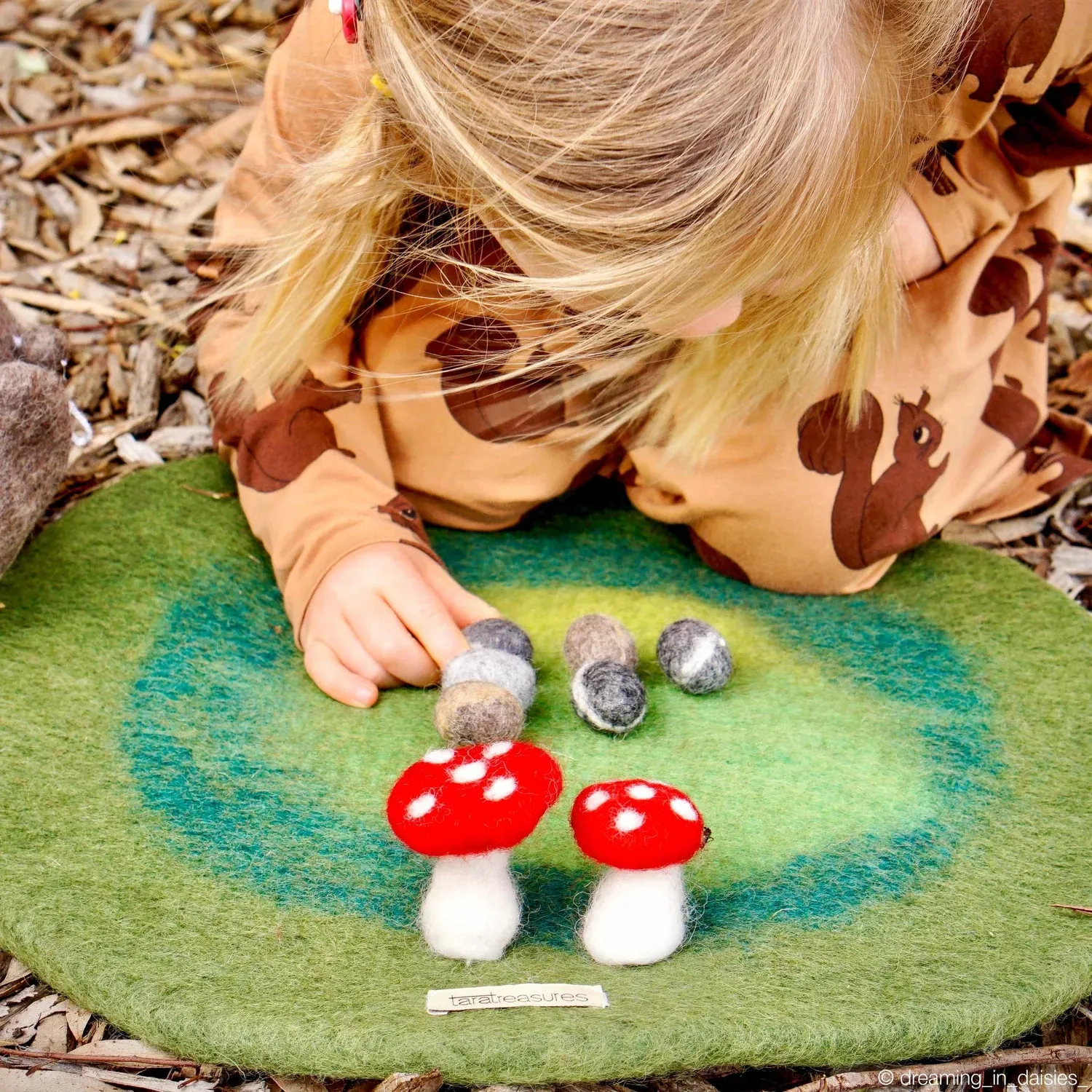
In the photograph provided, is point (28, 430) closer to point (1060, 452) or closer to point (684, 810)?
point (684, 810)

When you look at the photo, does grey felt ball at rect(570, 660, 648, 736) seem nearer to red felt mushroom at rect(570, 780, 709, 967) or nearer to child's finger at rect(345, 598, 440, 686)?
child's finger at rect(345, 598, 440, 686)

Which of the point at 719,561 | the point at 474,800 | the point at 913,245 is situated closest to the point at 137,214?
the point at 719,561

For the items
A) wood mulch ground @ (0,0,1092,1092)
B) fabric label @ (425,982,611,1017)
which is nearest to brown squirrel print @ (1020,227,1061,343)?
wood mulch ground @ (0,0,1092,1092)

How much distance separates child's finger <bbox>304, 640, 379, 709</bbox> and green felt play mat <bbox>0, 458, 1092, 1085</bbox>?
0.02 metres

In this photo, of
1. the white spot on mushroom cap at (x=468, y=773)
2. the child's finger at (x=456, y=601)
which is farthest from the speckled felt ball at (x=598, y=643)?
the white spot on mushroom cap at (x=468, y=773)

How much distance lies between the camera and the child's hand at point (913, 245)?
154 centimetres

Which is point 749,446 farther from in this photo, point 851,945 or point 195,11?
point 195,11

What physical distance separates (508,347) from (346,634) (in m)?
0.43

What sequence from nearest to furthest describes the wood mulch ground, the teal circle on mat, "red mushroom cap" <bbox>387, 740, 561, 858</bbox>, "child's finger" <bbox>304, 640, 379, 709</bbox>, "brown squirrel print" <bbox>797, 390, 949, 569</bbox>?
"red mushroom cap" <bbox>387, 740, 561, 858</bbox> < the teal circle on mat < "child's finger" <bbox>304, 640, 379, 709</bbox> < "brown squirrel print" <bbox>797, 390, 949, 569</bbox> < the wood mulch ground

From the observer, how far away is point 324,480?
4.98 ft

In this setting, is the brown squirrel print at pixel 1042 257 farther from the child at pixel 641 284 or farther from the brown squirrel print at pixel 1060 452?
the brown squirrel print at pixel 1060 452

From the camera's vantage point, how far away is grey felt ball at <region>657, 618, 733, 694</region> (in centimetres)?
138

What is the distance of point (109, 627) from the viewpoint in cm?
141

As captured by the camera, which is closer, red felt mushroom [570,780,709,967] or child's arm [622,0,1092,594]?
red felt mushroom [570,780,709,967]
